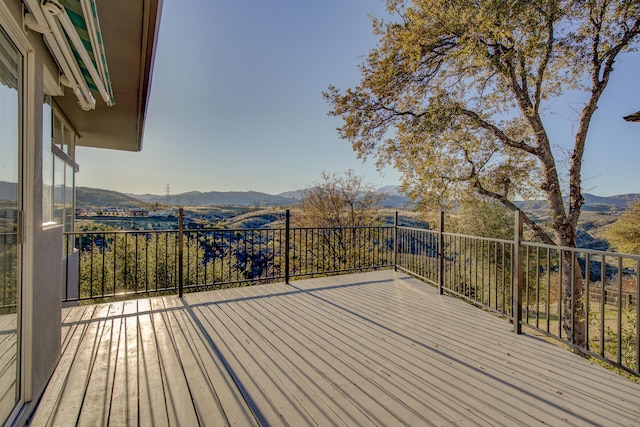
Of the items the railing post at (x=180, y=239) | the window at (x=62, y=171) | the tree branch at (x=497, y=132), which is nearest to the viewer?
the window at (x=62, y=171)

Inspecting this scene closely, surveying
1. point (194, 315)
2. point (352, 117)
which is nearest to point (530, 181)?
point (352, 117)

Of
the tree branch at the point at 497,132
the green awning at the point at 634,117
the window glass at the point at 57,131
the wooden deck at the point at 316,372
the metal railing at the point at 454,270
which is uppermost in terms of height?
the tree branch at the point at 497,132

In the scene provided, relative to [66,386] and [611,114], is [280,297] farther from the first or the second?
[611,114]

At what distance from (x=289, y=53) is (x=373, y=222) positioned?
296 inches

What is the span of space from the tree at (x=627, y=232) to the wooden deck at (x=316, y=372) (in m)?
17.5

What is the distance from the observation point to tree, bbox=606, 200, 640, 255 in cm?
1408

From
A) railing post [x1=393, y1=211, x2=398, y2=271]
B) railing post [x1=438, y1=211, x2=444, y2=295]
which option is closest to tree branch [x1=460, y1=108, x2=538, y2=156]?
railing post [x1=393, y1=211, x2=398, y2=271]

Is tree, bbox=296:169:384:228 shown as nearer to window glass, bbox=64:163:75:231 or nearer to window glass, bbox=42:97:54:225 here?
window glass, bbox=64:163:75:231

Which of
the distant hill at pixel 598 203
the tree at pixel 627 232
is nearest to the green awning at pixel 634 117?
the distant hill at pixel 598 203

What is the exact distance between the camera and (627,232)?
1438 cm

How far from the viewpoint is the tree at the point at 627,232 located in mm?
14078

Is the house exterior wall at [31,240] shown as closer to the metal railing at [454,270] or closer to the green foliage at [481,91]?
the metal railing at [454,270]

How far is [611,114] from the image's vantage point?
22.4 ft

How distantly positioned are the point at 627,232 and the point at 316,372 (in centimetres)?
1977
